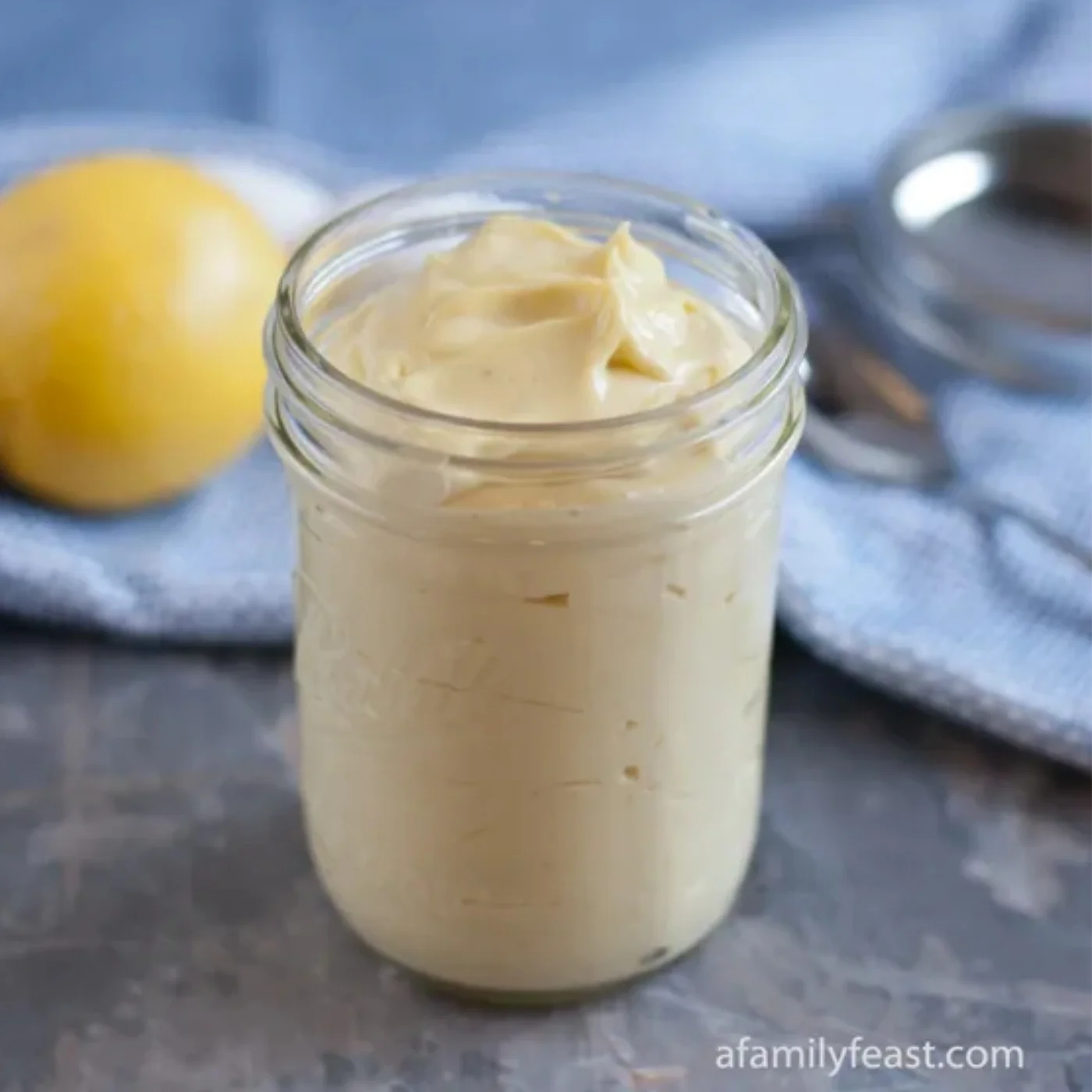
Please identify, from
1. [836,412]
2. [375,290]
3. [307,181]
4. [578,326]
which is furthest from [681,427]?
[307,181]

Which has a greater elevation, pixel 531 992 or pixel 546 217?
pixel 546 217

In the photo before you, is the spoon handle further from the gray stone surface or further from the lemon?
the lemon

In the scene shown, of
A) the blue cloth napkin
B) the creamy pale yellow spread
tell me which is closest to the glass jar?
the creamy pale yellow spread

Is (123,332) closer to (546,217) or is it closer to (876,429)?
(546,217)

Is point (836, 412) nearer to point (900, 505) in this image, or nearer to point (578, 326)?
point (900, 505)

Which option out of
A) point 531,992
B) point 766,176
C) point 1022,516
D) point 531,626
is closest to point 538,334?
point 531,626

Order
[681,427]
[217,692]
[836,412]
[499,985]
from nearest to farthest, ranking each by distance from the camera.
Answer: [681,427] → [499,985] → [217,692] → [836,412]

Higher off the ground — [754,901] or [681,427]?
[681,427]
